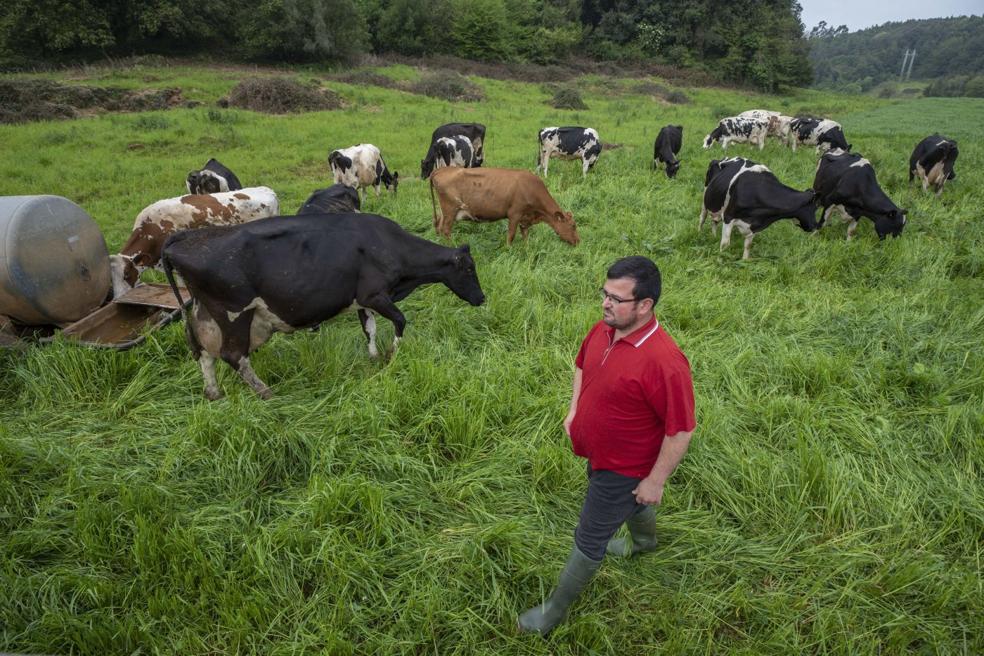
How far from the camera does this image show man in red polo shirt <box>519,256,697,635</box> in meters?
2.21

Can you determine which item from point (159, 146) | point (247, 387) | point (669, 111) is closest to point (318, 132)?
point (159, 146)

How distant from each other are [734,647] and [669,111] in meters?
29.8

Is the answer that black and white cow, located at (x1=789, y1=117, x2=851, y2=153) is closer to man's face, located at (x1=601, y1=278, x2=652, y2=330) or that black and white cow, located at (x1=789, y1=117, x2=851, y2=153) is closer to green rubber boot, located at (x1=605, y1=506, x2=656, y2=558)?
green rubber boot, located at (x1=605, y1=506, x2=656, y2=558)

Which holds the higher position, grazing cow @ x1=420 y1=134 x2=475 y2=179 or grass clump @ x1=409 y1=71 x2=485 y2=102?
grass clump @ x1=409 y1=71 x2=485 y2=102

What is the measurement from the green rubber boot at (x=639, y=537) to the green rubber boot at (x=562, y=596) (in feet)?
Result: 1.32

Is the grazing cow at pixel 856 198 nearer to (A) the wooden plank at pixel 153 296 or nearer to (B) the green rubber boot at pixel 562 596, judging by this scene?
(B) the green rubber boot at pixel 562 596

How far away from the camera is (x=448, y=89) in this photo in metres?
27.1

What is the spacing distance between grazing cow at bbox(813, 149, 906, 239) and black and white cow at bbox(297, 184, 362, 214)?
7088mm

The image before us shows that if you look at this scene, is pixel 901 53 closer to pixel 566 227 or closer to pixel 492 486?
pixel 566 227

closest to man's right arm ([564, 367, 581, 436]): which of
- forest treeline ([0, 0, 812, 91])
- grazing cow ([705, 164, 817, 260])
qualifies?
grazing cow ([705, 164, 817, 260])

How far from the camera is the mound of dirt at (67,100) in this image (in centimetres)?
1753

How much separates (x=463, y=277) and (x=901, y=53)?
520 ft

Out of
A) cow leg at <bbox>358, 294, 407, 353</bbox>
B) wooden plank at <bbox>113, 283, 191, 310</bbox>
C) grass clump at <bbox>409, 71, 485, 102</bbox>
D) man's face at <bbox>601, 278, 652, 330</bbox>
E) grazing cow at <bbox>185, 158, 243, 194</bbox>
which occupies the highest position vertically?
grass clump at <bbox>409, 71, 485, 102</bbox>

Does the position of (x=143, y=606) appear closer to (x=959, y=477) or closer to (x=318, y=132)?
(x=959, y=477)
